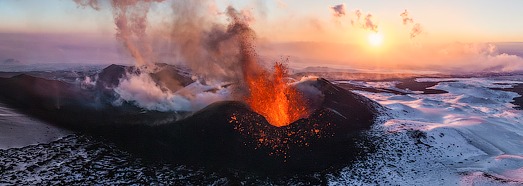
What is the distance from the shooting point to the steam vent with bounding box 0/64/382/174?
40.2 m

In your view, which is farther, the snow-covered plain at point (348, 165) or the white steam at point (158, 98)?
the white steam at point (158, 98)

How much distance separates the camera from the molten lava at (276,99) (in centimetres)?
5262

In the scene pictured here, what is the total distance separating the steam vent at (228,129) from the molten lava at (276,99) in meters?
2.14

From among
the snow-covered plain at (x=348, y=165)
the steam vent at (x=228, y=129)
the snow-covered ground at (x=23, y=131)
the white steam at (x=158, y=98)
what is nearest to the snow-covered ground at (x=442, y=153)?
the snow-covered plain at (x=348, y=165)

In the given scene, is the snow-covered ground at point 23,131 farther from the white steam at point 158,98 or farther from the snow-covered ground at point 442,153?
the snow-covered ground at point 442,153

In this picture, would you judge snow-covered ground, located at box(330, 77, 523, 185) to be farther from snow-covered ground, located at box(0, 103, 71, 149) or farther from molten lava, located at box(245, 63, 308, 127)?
snow-covered ground, located at box(0, 103, 71, 149)

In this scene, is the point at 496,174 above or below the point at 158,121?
below

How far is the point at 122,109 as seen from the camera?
59281 millimetres

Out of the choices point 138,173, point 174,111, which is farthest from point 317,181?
point 174,111

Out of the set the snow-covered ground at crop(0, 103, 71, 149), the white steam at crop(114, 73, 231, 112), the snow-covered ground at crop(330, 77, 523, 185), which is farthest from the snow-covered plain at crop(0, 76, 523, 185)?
the white steam at crop(114, 73, 231, 112)

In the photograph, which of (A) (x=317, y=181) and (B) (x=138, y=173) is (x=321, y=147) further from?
(B) (x=138, y=173)

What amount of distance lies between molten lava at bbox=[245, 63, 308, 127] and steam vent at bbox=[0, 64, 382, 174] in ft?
7.01

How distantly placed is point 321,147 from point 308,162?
4.67 m

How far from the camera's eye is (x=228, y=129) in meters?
45.3
